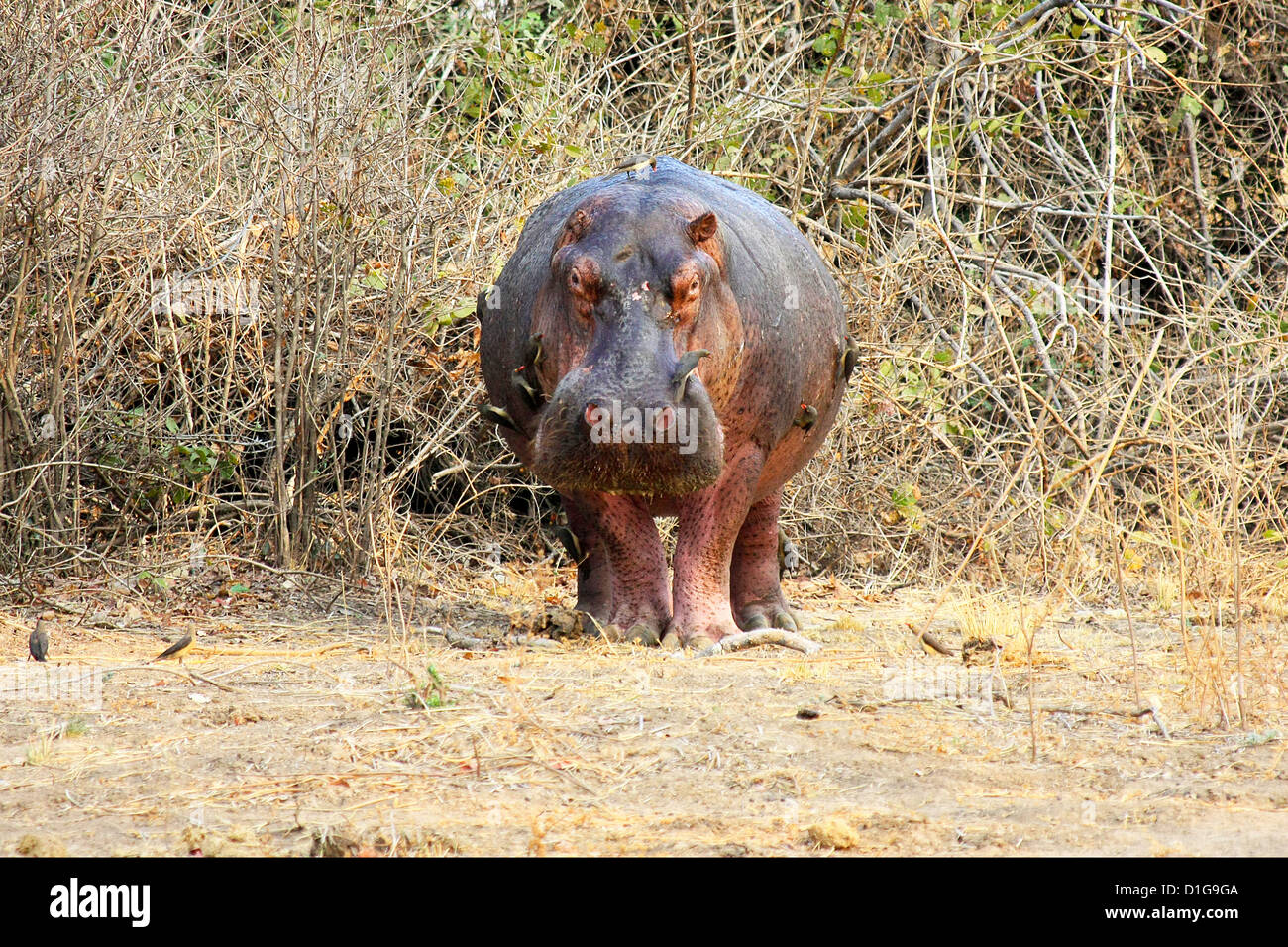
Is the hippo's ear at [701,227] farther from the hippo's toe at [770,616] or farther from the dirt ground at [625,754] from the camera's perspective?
the hippo's toe at [770,616]

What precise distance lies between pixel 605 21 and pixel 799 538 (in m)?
3.75

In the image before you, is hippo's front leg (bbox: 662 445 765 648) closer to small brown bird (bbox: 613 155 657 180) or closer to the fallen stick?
the fallen stick

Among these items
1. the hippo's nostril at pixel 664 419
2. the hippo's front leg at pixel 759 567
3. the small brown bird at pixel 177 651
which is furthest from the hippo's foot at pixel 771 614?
the small brown bird at pixel 177 651

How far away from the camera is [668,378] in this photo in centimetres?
504

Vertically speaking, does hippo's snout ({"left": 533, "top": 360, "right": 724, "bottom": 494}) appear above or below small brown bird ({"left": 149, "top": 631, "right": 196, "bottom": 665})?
above

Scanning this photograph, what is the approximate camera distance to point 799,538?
28.0 ft

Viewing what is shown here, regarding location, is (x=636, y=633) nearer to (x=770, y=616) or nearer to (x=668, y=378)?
(x=770, y=616)

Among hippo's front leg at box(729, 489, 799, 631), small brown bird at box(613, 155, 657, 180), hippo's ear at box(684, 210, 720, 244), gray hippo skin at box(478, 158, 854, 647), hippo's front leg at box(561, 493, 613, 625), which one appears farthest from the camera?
hippo's front leg at box(729, 489, 799, 631)

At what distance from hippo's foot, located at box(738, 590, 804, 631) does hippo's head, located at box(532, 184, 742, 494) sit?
1.27m

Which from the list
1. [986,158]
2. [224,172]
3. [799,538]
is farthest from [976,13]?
[224,172]

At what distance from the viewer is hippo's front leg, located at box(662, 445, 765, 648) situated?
5.89 meters

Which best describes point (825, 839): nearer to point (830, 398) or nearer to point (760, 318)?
point (760, 318)

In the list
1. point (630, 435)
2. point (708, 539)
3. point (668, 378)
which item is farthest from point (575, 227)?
point (708, 539)

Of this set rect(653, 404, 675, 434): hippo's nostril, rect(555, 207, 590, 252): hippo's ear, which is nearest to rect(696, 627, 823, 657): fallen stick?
rect(653, 404, 675, 434): hippo's nostril
